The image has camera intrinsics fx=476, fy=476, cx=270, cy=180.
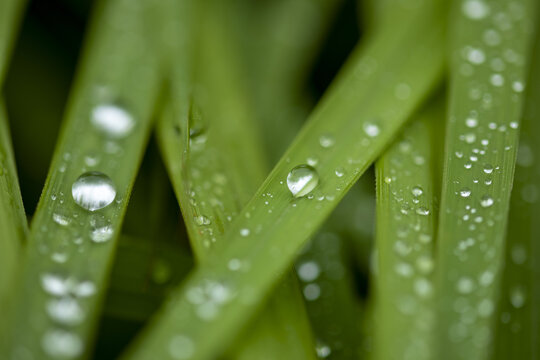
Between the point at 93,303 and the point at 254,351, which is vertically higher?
the point at 93,303

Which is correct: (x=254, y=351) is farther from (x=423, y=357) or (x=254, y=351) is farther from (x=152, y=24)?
(x=152, y=24)

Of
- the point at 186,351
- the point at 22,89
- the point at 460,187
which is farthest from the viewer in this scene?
the point at 22,89

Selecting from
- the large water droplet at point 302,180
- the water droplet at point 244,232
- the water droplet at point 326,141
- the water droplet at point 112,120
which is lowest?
the water droplet at point 244,232

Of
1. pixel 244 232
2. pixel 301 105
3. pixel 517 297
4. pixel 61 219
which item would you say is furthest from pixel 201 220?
pixel 301 105

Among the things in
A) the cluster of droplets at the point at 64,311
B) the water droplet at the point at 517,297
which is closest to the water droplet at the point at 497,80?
the water droplet at the point at 517,297

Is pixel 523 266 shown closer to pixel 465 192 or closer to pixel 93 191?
pixel 465 192

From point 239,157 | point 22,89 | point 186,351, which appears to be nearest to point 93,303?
point 186,351

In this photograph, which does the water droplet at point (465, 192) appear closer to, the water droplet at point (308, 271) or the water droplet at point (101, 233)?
the water droplet at point (308, 271)
